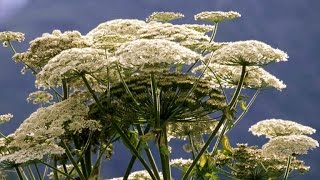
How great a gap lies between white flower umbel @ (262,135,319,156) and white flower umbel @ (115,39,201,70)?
9.70ft

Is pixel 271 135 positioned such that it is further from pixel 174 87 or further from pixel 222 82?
pixel 174 87

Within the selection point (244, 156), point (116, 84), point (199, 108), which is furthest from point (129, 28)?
point (244, 156)

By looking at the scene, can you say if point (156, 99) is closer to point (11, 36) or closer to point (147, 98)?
point (147, 98)

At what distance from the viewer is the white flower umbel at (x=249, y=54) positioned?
9688mm

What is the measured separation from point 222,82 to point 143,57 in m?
3.06

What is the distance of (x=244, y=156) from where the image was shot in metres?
12.4

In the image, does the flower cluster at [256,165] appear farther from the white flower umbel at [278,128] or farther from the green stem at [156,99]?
the green stem at [156,99]

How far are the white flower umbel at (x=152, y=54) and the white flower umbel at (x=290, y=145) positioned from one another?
2956 mm

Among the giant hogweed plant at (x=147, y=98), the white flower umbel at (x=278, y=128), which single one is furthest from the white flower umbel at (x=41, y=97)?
the white flower umbel at (x=278, y=128)

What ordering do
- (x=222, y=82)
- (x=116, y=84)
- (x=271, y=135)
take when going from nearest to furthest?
(x=116, y=84)
(x=222, y=82)
(x=271, y=135)

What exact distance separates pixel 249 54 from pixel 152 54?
159cm

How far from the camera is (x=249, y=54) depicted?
9688 millimetres

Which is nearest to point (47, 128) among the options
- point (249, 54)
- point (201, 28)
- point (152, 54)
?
point (152, 54)

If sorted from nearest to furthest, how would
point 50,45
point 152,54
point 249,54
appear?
point 152,54 < point 249,54 < point 50,45
